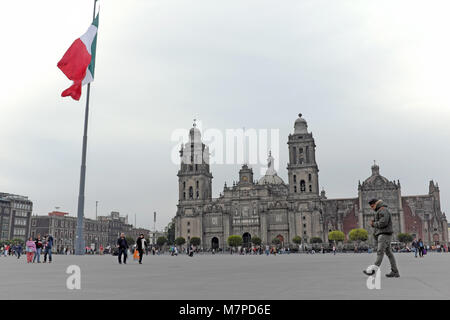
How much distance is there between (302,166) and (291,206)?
833 centimetres

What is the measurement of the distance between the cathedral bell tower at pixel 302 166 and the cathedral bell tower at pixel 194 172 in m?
19.3

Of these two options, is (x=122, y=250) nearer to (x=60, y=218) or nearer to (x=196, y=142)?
(x=196, y=142)

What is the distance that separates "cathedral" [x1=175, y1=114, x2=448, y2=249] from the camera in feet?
302

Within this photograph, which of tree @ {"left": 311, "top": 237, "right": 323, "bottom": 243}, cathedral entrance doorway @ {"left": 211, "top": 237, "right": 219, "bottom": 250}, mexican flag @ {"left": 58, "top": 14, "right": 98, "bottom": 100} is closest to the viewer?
mexican flag @ {"left": 58, "top": 14, "right": 98, "bottom": 100}

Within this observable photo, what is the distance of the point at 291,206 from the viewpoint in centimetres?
9300

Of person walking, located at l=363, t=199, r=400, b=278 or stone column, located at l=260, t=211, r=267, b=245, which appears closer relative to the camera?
person walking, located at l=363, t=199, r=400, b=278

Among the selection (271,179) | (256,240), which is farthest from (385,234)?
(271,179)

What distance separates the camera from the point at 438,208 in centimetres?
9762

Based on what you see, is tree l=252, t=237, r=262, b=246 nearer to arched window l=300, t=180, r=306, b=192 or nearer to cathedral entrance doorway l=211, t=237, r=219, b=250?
cathedral entrance doorway l=211, t=237, r=219, b=250

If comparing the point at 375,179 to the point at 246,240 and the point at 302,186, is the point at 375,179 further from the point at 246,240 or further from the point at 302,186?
the point at 246,240

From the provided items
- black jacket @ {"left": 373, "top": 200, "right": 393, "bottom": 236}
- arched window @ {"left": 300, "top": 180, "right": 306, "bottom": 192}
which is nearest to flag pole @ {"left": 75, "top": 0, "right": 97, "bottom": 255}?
black jacket @ {"left": 373, "top": 200, "right": 393, "bottom": 236}

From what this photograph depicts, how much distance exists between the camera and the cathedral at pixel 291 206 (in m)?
92.1
